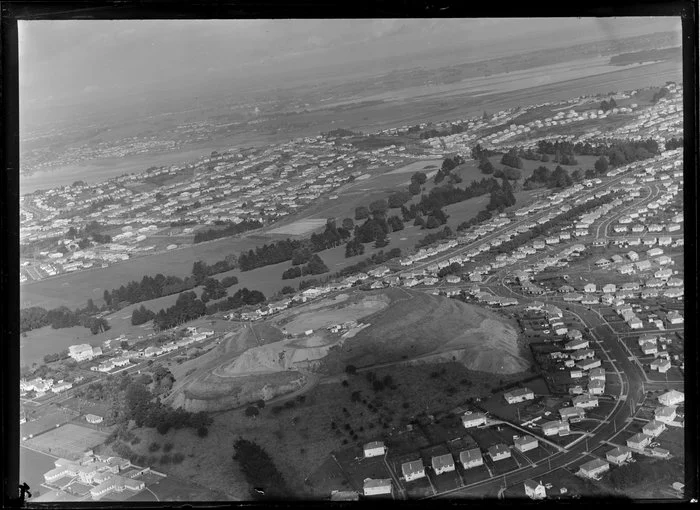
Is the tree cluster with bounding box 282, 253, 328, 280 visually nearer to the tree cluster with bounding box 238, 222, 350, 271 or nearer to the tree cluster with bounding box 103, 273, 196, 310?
the tree cluster with bounding box 238, 222, 350, 271

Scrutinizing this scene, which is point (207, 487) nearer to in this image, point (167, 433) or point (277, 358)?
point (167, 433)

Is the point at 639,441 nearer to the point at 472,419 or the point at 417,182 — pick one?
the point at 472,419

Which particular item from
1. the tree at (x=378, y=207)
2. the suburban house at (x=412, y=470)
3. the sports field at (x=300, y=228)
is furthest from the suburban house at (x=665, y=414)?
the sports field at (x=300, y=228)

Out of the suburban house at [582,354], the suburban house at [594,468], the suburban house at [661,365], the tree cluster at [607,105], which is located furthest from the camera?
the tree cluster at [607,105]

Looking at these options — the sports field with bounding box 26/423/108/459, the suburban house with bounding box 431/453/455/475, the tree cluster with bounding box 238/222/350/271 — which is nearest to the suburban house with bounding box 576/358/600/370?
the suburban house with bounding box 431/453/455/475

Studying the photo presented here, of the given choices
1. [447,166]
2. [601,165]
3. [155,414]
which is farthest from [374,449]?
[601,165]

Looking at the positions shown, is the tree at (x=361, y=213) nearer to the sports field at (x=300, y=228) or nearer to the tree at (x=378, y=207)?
the tree at (x=378, y=207)

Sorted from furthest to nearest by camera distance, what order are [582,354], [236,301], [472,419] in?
1. [236,301]
2. [582,354]
3. [472,419]
